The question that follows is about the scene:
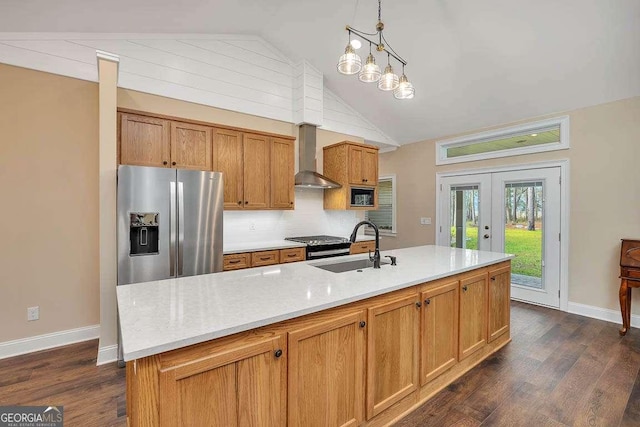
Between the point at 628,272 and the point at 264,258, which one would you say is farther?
the point at 264,258

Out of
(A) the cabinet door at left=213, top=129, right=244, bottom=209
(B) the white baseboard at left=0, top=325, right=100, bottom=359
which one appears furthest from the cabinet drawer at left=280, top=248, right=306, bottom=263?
(B) the white baseboard at left=0, top=325, right=100, bottom=359

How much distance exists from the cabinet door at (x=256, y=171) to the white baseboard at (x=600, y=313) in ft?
14.2

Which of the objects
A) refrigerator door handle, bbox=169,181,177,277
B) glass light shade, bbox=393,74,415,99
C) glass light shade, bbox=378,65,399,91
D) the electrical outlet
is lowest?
the electrical outlet

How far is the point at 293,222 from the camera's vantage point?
465cm

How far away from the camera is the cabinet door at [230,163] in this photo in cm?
362

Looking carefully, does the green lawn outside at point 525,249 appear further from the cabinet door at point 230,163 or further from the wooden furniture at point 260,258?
the cabinet door at point 230,163

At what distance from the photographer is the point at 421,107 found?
185 inches

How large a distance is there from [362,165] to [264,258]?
2.30 meters

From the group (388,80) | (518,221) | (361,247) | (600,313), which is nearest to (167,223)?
(388,80)

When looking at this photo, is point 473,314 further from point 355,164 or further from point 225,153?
point 225,153

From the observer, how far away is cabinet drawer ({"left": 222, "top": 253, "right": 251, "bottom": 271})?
133 inches

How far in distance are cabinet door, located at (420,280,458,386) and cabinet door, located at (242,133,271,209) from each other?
2.58m

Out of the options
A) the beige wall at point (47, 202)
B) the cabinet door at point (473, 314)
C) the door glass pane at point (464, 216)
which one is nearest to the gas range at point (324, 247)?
the cabinet door at point (473, 314)

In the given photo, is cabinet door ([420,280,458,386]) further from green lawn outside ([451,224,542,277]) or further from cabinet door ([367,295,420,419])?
green lawn outside ([451,224,542,277])
